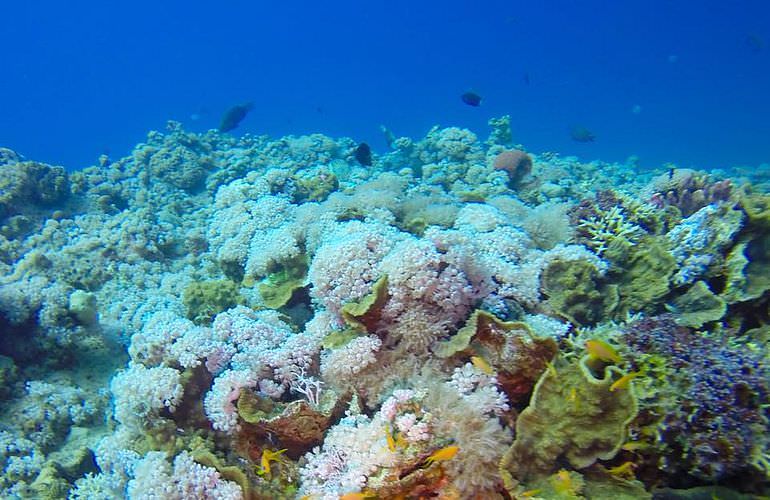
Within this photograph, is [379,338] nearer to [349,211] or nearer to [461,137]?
[349,211]

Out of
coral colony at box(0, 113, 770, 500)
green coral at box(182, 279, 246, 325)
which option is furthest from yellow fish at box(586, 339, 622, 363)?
green coral at box(182, 279, 246, 325)

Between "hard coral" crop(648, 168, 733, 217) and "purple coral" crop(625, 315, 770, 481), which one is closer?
"purple coral" crop(625, 315, 770, 481)

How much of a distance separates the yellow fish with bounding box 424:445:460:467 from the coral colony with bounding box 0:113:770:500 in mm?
24

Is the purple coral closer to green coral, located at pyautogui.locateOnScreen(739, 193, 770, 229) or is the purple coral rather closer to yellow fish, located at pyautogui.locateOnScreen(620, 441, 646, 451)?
yellow fish, located at pyautogui.locateOnScreen(620, 441, 646, 451)

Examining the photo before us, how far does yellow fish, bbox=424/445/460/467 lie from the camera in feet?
9.26

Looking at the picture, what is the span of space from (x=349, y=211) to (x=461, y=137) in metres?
8.42

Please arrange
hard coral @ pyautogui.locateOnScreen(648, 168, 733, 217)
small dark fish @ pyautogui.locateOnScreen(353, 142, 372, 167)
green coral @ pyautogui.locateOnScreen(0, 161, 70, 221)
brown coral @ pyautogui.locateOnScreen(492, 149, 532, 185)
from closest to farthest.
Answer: hard coral @ pyautogui.locateOnScreen(648, 168, 733, 217)
green coral @ pyautogui.locateOnScreen(0, 161, 70, 221)
brown coral @ pyautogui.locateOnScreen(492, 149, 532, 185)
small dark fish @ pyautogui.locateOnScreen(353, 142, 372, 167)

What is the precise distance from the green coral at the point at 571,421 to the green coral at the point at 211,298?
13.8ft

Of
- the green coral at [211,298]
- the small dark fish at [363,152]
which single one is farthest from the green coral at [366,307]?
the small dark fish at [363,152]

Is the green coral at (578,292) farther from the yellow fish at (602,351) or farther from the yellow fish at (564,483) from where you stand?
the yellow fish at (564,483)

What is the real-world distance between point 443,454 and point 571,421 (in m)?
0.96

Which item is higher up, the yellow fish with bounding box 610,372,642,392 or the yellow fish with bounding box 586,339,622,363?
the yellow fish with bounding box 586,339,622,363

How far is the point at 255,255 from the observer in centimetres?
598

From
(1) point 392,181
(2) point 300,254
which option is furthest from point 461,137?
(2) point 300,254
